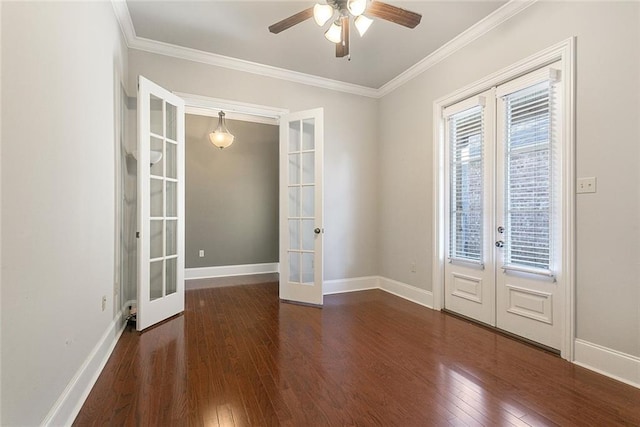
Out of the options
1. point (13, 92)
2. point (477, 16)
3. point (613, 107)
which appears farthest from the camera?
point (477, 16)

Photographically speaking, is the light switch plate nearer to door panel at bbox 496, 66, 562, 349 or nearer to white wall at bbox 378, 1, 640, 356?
white wall at bbox 378, 1, 640, 356

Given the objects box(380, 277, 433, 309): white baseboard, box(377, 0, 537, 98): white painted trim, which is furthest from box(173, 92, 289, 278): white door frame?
box(380, 277, 433, 309): white baseboard

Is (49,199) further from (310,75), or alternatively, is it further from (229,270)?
(229,270)

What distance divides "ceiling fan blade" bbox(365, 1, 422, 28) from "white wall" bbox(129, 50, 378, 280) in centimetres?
191

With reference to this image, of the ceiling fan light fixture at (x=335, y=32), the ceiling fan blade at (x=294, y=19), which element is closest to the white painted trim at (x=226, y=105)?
the ceiling fan blade at (x=294, y=19)

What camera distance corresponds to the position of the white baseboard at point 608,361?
1.87m

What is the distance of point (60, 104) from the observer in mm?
1489

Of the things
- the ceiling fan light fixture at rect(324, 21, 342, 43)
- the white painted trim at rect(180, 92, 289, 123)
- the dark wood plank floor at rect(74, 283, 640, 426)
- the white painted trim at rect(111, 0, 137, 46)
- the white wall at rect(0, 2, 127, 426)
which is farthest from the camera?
the white painted trim at rect(180, 92, 289, 123)

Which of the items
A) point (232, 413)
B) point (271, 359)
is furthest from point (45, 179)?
point (271, 359)

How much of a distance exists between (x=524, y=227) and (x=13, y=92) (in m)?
3.36

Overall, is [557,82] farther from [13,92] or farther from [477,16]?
[13,92]

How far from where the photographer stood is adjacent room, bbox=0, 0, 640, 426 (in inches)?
58.2

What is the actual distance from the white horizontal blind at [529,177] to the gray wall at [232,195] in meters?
3.92

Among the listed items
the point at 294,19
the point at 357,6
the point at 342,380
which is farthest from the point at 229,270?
the point at 357,6
